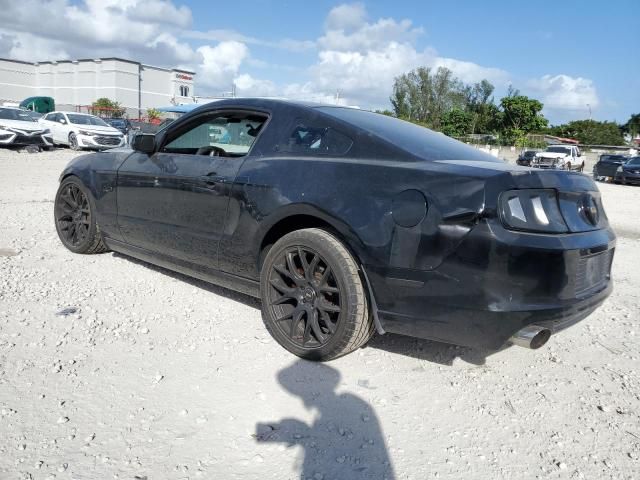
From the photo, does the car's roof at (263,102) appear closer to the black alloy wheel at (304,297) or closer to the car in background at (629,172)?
the black alloy wheel at (304,297)

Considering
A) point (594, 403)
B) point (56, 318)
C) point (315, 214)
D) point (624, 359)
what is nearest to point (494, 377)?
point (594, 403)

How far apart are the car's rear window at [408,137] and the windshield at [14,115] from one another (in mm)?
18437

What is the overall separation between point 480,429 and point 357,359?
2.77ft

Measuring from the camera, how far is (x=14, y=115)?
18.5 m

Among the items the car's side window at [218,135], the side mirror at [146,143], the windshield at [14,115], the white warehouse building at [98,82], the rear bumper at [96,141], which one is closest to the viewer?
the car's side window at [218,135]

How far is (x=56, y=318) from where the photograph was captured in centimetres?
343

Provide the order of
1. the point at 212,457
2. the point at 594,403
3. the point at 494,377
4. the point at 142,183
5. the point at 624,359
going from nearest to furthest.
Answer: the point at 212,457
the point at 594,403
the point at 494,377
the point at 624,359
the point at 142,183

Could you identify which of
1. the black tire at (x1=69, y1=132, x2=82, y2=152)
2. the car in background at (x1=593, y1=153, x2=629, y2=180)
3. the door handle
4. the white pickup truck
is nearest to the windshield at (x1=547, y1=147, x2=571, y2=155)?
the white pickup truck

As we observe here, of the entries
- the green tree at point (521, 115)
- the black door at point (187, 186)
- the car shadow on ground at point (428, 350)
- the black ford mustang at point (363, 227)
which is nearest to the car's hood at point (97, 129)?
the black door at point (187, 186)

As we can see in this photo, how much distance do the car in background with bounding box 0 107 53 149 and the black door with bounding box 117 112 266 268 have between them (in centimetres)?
1588

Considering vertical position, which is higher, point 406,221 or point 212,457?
point 406,221

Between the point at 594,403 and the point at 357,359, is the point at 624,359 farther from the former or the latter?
the point at 357,359

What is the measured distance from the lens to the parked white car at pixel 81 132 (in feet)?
63.4

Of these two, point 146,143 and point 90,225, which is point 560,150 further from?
point 146,143
